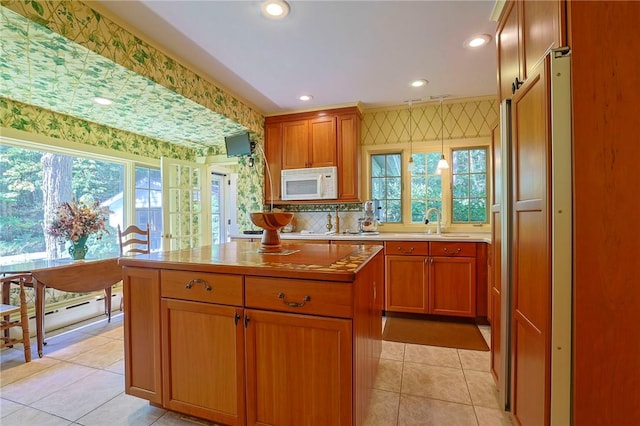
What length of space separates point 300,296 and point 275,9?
1837mm

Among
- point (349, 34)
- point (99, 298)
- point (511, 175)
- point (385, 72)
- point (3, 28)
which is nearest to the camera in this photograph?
point (511, 175)

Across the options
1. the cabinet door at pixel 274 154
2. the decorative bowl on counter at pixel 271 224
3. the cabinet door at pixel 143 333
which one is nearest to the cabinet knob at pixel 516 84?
the decorative bowl on counter at pixel 271 224

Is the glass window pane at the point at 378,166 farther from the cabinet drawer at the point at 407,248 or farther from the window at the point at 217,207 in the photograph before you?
the window at the point at 217,207

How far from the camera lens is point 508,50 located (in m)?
1.58

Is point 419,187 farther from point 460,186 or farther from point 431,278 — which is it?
point 431,278

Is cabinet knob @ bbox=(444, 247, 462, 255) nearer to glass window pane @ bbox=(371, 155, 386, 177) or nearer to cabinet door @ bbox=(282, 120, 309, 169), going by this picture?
glass window pane @ bbox=(371, 155, 386, 177)

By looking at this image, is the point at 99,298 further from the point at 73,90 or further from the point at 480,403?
the point at 480,403

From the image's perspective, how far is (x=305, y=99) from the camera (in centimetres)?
344

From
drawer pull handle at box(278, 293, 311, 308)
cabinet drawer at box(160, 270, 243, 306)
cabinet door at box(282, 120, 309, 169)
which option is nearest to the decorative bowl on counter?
cabinet drawer at box(160, 270, 243, 306)

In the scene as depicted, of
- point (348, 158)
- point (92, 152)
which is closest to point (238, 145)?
point (348, 158)

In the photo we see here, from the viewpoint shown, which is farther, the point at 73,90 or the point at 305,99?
the point at 305,99

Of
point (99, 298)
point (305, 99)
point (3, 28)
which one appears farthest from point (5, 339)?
point (305, 99)

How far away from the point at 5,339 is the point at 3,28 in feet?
7.58

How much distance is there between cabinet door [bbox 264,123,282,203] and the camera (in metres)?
3.90
